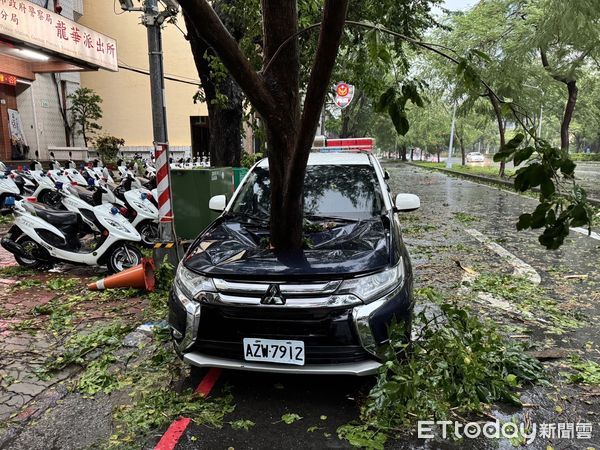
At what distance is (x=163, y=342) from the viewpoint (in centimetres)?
409

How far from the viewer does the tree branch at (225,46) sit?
3.11 metres

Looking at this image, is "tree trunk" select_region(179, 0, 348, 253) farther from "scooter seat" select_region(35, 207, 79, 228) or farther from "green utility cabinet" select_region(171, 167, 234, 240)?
"scooter seat" select_region(35, 207, 79, 228)

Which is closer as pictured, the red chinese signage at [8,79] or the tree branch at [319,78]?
the tree branch at [319,78]

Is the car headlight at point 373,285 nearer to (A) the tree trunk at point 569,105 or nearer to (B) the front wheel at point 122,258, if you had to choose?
(B) the front wheel at point 122,258

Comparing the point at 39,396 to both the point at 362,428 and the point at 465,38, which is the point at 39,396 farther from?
the point at 465,38

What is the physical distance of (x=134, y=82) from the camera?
21391 millimetres

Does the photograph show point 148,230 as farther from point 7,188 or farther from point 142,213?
point 7,188

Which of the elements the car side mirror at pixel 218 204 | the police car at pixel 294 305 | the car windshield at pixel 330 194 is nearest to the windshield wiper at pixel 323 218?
the car windshield at pixel 330 194

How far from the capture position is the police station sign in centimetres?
1008

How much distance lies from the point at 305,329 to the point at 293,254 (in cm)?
68

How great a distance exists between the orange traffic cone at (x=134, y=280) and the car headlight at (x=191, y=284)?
7.29 ft

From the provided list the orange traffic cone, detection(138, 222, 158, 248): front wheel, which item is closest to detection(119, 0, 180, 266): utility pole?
the orange traffic cone

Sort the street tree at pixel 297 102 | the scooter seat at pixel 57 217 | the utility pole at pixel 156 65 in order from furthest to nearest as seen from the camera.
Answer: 1. the scooter seat at pixel 57 217
2. the utility pole at pixel 156 65
3. the street tree at pixel 297 102

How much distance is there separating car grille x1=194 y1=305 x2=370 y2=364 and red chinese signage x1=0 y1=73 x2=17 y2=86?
14794 mm
